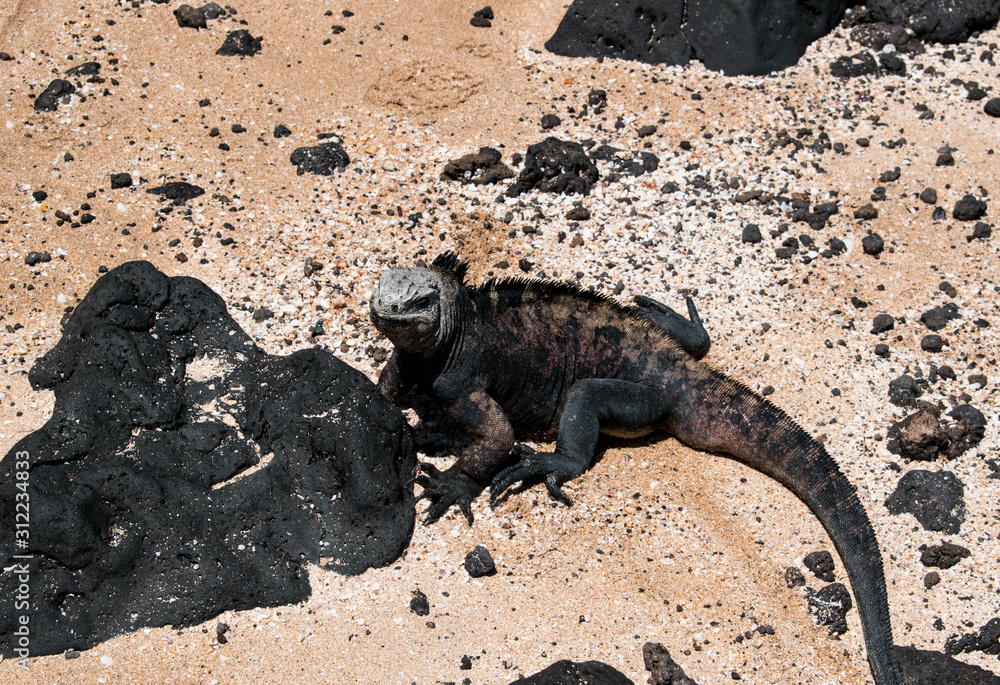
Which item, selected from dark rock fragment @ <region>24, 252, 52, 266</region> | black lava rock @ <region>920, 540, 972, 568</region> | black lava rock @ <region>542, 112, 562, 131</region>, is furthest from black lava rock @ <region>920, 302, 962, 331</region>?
dark rock fragment @ <region>24, 252, 52, 266</region>

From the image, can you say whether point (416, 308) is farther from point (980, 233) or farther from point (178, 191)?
point (980, 233)

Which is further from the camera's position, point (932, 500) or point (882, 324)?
point (882, 324)

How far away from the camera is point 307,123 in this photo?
16.9ft

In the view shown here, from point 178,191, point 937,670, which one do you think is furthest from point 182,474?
point 937,670

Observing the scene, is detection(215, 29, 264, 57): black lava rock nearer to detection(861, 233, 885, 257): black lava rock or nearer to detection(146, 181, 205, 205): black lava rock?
detection(146, 181, 205, 205): black lava rock

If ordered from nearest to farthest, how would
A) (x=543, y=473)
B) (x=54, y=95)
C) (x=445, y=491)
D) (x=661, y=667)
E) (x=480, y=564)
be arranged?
(x=661, y=667)
(x=480, y=564)
(x=445, y=491)
(x=543, y=473)
(x=54, y=95)

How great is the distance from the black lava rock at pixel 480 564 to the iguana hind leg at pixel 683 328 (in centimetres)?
138

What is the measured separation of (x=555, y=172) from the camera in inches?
188

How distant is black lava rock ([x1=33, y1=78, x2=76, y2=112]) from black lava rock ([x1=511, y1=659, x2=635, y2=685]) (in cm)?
416

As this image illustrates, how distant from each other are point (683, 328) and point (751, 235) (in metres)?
0.75

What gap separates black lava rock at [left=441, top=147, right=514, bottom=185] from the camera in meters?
4.81

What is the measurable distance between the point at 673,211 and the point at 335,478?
7.84ft

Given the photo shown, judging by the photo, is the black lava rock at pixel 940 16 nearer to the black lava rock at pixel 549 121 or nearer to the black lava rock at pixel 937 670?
the black lava rock at pixel 549 121

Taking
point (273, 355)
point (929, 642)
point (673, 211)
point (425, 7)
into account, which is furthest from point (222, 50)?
point (929, 642)
